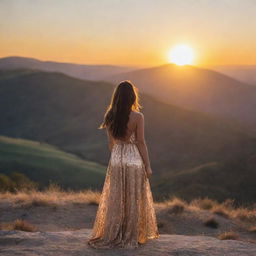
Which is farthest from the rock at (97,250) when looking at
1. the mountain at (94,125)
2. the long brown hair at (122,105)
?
the mountain at (94,125)

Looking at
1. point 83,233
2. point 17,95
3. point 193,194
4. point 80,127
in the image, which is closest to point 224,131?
point 80,127

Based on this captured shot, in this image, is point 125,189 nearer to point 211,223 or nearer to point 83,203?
point 211,223

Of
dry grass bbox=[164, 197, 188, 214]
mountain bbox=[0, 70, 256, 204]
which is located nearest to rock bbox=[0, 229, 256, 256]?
dry grass bbox=[164, 197, 188, 214]

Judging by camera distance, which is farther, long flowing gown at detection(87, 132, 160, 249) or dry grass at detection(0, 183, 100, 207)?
dry grass at detection(0, 183, 100, 207)

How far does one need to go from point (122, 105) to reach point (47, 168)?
37.4 meters

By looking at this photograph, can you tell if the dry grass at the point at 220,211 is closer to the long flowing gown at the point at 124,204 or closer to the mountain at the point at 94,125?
the long flowing gown at the point at 124,204

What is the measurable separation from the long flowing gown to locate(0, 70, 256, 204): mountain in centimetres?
2836

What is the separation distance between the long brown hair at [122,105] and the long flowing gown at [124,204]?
381 millimetres

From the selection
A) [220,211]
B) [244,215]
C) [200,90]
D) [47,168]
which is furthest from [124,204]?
[200,90]

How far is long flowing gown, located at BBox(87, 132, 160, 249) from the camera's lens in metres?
7.28

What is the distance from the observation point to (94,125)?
314 ft

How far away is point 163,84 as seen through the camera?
527ft

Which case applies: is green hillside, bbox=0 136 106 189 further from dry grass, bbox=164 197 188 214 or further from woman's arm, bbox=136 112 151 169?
woman's arm, bbox=136 112 151 169

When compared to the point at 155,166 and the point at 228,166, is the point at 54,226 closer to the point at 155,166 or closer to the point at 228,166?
the point at 228,166
